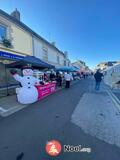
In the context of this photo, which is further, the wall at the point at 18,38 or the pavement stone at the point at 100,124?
the wall at the point at 18,38

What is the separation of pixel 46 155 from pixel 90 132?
164 centimetres

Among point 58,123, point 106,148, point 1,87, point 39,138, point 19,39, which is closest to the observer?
point 106,148

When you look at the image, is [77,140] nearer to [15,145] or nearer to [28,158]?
[28,158]

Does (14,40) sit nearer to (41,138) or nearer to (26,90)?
(26,90)

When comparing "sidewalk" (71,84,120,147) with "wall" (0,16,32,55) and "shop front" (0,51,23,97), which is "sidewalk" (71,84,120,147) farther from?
"wall" (0,16,32,55)

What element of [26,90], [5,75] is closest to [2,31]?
[5,75]

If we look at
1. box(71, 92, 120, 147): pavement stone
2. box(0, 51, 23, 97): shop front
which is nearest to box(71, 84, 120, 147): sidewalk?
box(71, 92, 120, 147): pavement stone

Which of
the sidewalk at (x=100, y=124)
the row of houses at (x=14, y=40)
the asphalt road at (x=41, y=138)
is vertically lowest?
the asphalt road at (x=41, y=138)

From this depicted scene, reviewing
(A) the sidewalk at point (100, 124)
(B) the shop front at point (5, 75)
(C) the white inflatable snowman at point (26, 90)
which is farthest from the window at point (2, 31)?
(A) the sidewalk at point (100, 124)

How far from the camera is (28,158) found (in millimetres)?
2779

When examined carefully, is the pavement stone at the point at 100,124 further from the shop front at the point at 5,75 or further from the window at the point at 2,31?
the window at the point at 2,31

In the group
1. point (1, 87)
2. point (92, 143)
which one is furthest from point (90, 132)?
point (1, 87)

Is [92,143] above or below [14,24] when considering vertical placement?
below

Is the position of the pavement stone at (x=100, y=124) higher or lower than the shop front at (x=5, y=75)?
lower
